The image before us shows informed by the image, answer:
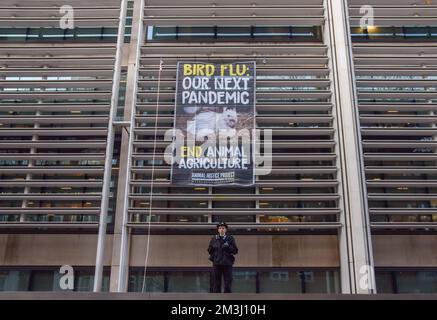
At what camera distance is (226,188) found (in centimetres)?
1166

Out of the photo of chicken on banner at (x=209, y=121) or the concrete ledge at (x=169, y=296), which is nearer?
the concrete ledge at (x=169, y=296)

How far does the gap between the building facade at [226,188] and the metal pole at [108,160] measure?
4 cm

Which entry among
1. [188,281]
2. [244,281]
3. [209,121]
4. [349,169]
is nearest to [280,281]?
[244,281]

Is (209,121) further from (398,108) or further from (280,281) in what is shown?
(398,108)

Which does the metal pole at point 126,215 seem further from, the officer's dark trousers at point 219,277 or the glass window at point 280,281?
the glass window at point 280,281

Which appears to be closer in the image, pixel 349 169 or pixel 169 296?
pixel 169 296

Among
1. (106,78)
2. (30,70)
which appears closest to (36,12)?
(30,70)

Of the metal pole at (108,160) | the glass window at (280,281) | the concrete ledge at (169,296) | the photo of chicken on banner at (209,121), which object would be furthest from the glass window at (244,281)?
the concrete ledge at (169,296)

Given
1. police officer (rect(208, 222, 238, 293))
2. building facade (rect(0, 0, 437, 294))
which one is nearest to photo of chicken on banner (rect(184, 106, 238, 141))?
building facade (rect(0, 0, 437, 294))

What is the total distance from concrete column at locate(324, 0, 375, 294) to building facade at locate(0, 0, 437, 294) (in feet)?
0.12

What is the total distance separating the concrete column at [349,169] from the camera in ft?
33.6

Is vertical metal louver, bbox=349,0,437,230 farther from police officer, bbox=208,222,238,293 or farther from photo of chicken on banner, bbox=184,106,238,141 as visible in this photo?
police officer, bbox=208,222,238,293

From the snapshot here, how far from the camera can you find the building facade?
35.8ft

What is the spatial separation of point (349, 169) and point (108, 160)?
6.21 metres
